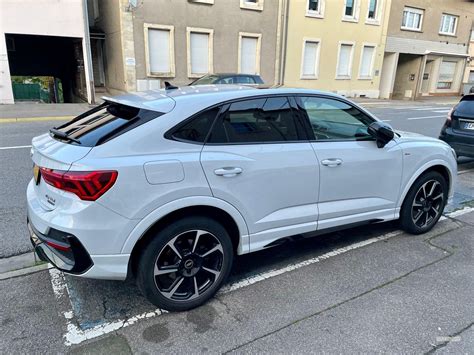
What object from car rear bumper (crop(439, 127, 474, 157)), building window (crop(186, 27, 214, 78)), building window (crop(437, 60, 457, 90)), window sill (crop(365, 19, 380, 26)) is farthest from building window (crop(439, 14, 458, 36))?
car rear bumper (crop(439, 127, 474, 157))

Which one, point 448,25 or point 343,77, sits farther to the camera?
point 448,25

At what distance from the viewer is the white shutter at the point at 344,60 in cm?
2253

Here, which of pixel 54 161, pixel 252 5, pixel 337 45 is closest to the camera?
pixel 54 161

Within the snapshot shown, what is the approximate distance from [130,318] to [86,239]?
29.0 inches

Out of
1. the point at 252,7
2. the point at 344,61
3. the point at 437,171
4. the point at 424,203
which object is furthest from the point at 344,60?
the point at 424,203

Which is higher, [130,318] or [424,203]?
[424,203]

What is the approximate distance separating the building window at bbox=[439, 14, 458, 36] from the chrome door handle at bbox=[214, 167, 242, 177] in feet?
102

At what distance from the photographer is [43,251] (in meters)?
2.54

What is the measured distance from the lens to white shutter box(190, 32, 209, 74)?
1705 centimetres

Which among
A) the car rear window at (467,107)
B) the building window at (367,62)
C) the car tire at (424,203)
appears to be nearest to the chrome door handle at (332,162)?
the car tire at (424,203)

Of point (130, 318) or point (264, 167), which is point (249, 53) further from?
point (130, 318)

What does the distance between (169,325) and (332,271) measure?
160 centimetres

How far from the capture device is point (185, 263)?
2.66 meters

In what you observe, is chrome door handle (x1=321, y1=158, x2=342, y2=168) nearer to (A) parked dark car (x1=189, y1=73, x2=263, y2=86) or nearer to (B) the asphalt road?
(B) the asphalt road
